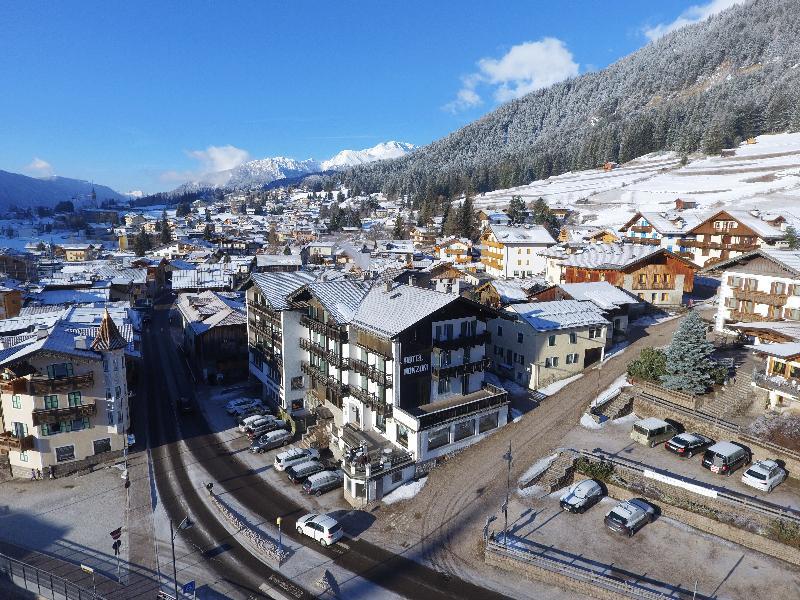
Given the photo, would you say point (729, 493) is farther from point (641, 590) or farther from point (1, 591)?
point (1, 591)

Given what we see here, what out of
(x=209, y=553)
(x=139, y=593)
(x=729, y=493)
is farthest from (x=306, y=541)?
(x=729, y=493)

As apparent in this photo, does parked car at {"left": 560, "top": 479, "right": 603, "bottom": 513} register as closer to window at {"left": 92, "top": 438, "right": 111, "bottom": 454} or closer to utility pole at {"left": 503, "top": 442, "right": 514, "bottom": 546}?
utility pole at {"left": 503, "top": 442, "right": 514, "bottom": 546}

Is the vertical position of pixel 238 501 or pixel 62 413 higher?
pixel 62 413

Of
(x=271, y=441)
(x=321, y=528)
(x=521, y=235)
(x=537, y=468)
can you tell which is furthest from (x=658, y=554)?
(x=521, y=235)

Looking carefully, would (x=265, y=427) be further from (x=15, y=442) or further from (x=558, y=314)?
(x=558, y=314)

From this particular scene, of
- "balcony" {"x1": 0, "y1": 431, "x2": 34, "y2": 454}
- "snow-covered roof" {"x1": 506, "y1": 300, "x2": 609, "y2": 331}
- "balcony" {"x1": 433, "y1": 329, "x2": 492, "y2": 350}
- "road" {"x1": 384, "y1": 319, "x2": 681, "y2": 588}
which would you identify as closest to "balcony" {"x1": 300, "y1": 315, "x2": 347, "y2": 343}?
"balcony" {"x1": 433, "y1": 329, "x2": 492, "y2": 350}
